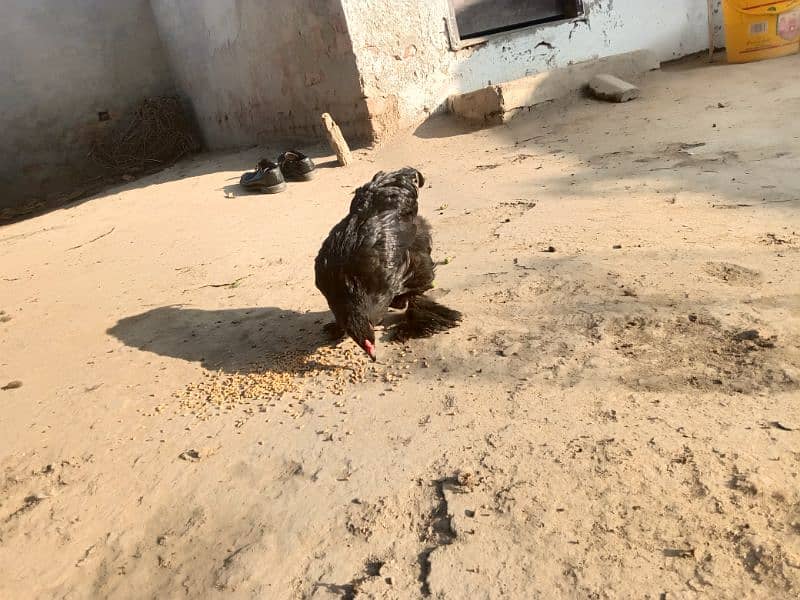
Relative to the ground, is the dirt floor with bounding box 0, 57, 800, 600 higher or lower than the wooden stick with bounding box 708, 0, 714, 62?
lower

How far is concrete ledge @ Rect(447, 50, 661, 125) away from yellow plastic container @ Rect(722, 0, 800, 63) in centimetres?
122

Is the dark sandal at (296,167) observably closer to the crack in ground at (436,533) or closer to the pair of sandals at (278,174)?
the pair of sandals at (278,174)

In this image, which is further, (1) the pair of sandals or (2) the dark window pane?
(2) the dark window pane

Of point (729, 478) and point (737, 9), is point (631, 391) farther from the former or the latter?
point (737, 9)

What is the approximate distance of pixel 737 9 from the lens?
27.6 ft

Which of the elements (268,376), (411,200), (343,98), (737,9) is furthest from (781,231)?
(737,9)

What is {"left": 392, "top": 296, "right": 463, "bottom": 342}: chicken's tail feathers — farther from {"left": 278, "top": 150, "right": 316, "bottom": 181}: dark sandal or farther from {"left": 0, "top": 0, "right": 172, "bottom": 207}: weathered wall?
→ {"left": 0, "top": 0, "right": 172, "bottom": 207}: weathered wall

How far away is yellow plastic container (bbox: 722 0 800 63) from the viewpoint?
829cm

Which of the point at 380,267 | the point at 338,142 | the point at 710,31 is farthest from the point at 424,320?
the point at 710,31

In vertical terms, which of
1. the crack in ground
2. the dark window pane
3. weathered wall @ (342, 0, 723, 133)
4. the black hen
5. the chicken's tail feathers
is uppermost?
the dark window pane

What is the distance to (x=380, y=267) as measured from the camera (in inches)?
128

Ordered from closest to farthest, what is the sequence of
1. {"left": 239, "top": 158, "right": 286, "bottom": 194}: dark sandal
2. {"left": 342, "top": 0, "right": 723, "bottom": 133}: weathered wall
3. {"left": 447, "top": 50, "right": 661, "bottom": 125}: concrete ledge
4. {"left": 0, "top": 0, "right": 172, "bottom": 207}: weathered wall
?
{"left": 239, "top": 158, "right": 286, "bottom": 194}: dark sandal
{"left": 342, "top": 0, "right": 723, "bottom": 133}: weathered wall
{"left": 447, "top": 50, "right": 661, "bottom": 125}: concrete ledge
{"left": 0, "top": 0, "right": 172, "bottom": 207}: weathered wall

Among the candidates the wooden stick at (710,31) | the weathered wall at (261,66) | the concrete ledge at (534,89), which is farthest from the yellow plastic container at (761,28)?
the weathered wall at (261,66)

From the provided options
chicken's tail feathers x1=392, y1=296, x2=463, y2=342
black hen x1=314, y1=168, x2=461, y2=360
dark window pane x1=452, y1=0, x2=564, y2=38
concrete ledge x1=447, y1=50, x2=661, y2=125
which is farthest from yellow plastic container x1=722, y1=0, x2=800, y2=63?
chicken's tail feathers x1=392, y1=296, x2=463, y2=342
